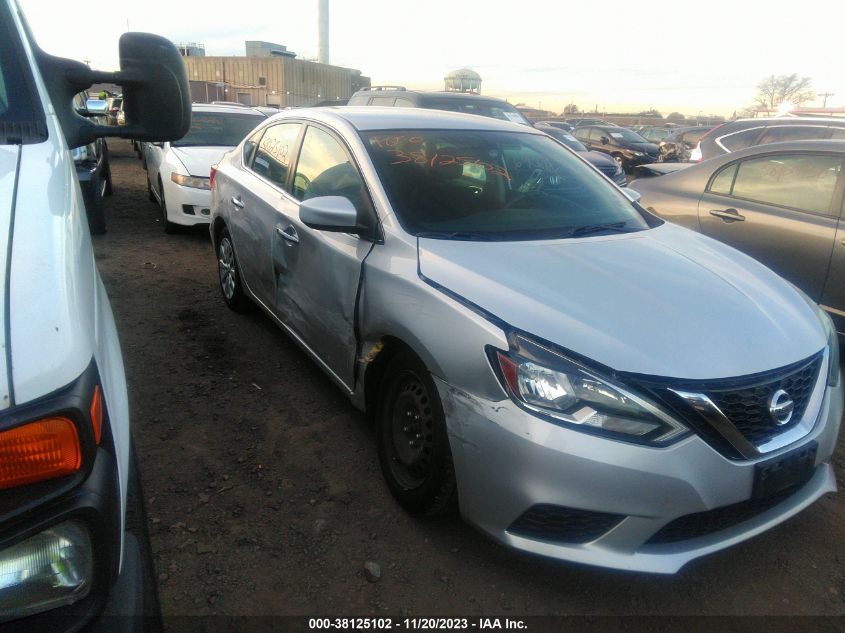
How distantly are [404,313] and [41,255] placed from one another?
1404 millimetres

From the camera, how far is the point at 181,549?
8.04 feet

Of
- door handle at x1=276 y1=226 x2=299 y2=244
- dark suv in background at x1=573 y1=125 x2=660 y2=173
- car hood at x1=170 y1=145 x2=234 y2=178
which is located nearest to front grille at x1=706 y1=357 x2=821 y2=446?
door handle at x1=276 y1=226 x2=299 y2=244

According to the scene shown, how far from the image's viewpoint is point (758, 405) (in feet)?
6.84

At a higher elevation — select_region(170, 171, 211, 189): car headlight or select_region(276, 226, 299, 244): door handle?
select_region(276, 226, 299, 244): door handle

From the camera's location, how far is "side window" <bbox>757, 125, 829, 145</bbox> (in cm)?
795

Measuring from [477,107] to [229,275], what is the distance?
17.9 ft

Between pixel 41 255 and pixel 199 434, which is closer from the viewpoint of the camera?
pixel 41 255

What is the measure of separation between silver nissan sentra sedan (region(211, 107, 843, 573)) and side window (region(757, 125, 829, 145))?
604cm

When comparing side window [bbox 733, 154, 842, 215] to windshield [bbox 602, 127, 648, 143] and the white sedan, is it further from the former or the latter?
windshield [bbox 602, 127, 648, 143]

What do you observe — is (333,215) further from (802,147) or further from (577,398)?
(802,147)

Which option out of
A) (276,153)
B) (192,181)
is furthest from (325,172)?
(192,181)

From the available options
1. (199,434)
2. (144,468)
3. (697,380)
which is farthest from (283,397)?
(697,380)

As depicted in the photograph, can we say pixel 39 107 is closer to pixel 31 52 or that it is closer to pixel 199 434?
pixel 31 52

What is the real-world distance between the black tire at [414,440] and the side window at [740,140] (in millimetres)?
7439
